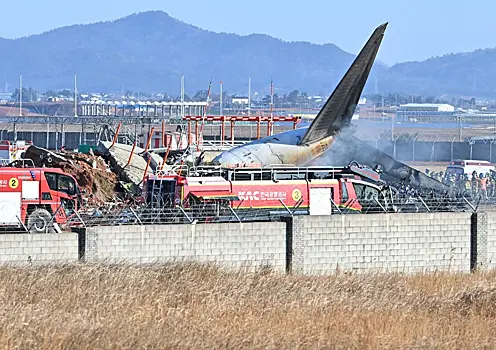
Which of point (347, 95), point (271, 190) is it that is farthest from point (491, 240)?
point (347, 95)

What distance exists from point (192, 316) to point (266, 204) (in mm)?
15669

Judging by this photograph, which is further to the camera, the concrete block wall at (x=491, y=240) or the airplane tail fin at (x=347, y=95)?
the airplane tail fin at (x=347, y=95)

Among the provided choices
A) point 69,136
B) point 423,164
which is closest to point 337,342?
point 423,164

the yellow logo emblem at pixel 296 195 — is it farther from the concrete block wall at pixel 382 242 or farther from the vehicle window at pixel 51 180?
the vehicle window at pixel 51 180

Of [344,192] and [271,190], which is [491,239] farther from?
[271,190]

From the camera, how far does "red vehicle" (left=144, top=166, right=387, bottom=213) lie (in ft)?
131

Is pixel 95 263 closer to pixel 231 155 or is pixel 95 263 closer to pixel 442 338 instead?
pixel 442 338

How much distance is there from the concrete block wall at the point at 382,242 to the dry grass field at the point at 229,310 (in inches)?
80.4

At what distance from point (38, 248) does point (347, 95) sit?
27.3 metres

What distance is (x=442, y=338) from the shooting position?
82.3 ft

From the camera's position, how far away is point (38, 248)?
32.6 m

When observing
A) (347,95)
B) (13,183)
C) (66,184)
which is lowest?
(66,184)

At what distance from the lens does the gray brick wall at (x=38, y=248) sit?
32.2 meters

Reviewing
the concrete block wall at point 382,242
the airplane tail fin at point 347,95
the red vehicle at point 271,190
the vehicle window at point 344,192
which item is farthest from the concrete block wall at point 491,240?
the airplane tail fin at point 347,95
